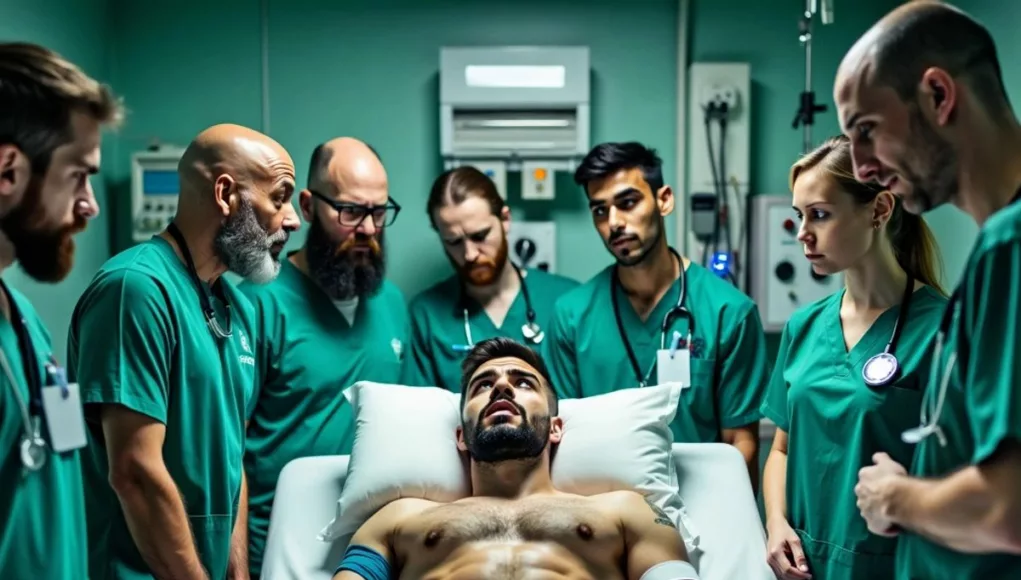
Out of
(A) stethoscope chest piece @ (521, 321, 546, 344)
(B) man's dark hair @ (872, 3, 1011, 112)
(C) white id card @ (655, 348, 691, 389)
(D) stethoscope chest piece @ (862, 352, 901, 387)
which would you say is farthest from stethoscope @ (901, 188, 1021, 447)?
(A) stethoscope chest piece @ (521, 321, 546, 344)

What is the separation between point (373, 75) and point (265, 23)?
410 mm

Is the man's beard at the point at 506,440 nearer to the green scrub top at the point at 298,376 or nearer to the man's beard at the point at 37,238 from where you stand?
the green scrub top at the point at 298,376

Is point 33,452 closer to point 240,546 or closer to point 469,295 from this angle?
point 240,546

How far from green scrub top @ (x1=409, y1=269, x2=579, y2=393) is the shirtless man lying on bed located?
1.51ft

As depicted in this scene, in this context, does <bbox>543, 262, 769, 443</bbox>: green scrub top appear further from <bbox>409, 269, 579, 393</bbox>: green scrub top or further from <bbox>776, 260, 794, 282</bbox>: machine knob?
<bbox>776, 260, 794, 282</bbox>: machine knob

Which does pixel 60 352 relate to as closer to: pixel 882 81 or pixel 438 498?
pixel 438 498

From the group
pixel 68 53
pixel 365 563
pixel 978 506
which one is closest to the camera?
pixel 978 506

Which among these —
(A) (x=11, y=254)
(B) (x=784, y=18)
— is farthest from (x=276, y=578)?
(B) (x=784, y=18)

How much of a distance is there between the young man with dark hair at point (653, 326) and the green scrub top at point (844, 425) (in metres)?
0.48

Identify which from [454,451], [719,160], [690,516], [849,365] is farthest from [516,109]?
[849,365]

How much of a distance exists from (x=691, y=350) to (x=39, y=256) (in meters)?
1.63

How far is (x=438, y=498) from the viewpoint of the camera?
2113 millimetres

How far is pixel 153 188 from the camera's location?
3.05 metres

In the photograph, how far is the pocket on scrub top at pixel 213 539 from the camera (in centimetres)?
169
